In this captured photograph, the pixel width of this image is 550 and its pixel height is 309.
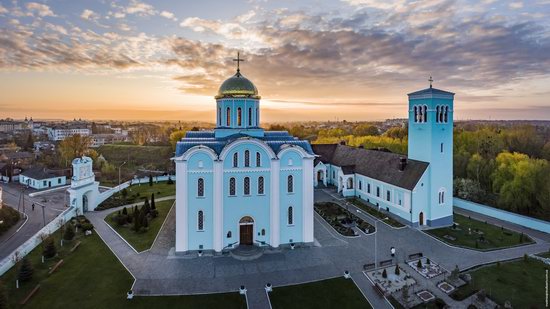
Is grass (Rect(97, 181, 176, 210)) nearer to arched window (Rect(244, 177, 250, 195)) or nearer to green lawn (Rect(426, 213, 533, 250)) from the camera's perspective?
arched window (Rect(244, 177, 250, 195))

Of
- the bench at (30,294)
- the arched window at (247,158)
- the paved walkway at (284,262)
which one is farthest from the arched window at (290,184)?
the bench at (30,294)

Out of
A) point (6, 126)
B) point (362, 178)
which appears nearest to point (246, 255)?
point (362, 178)

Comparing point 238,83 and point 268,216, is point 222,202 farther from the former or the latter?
point 238,83

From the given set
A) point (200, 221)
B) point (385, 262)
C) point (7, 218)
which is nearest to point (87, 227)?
point (7, 218)

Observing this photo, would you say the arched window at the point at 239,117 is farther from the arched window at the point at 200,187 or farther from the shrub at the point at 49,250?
the shrub at the point at 49,250

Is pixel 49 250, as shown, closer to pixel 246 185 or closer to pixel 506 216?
pixel 246 185
